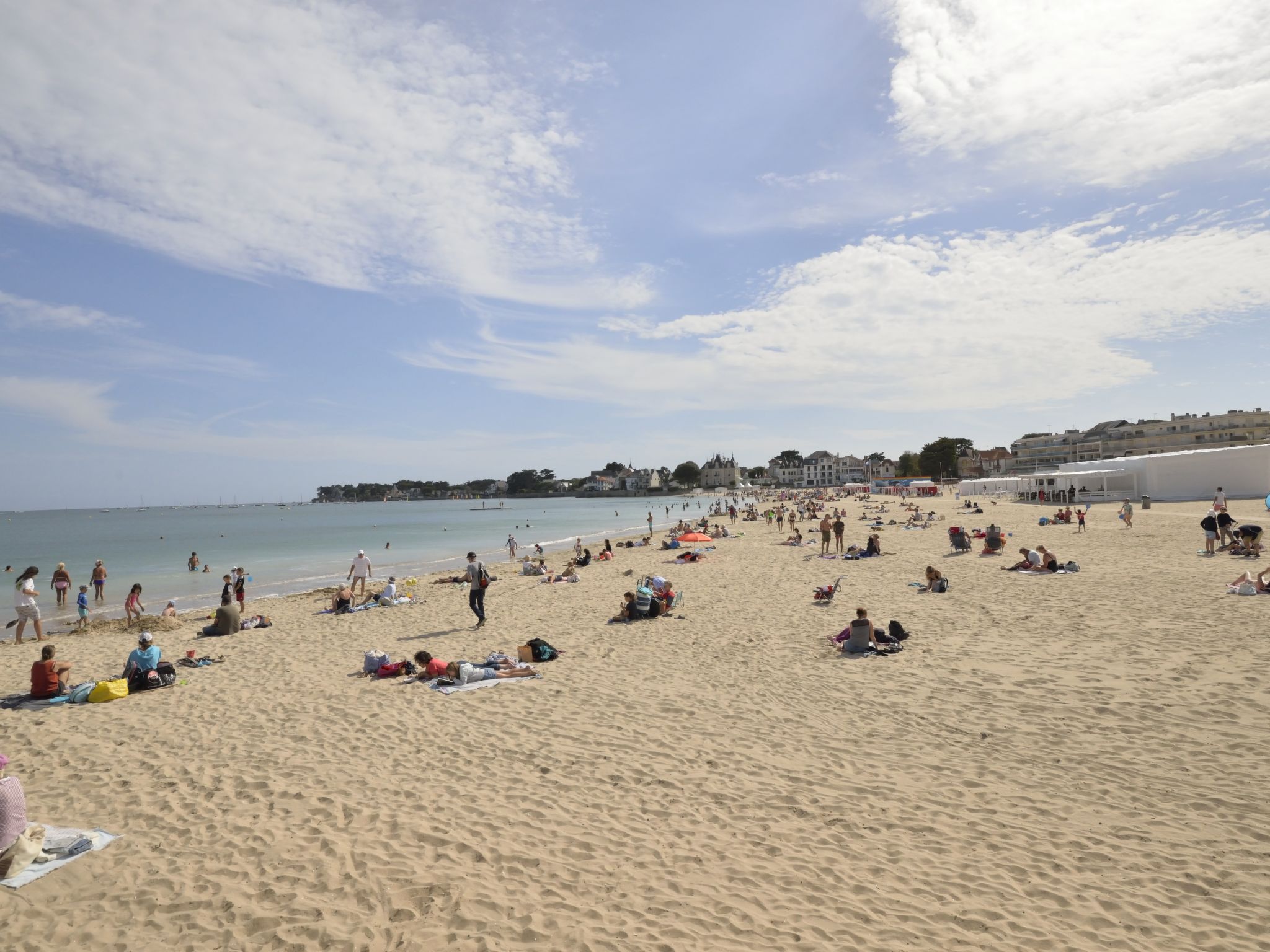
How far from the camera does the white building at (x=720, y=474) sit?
188m

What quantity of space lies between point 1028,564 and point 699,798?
45.7 ft

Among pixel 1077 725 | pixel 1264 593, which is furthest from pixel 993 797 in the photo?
pixel 1264 593

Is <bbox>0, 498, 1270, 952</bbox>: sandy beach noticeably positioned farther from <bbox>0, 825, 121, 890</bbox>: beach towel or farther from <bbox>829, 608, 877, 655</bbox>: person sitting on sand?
<bbox>829, 608, 877, 655</bbox>: person sitting on sand

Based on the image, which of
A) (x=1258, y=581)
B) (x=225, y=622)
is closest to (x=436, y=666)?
(x=225, y=622)

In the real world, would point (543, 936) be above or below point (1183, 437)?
below

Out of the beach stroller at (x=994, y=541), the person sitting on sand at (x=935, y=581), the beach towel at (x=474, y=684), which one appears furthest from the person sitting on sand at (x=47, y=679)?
the beach stroller at (x=994, y=541)

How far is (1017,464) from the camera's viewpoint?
419 feet

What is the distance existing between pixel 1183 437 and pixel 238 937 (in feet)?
380

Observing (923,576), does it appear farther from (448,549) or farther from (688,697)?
(448,549)

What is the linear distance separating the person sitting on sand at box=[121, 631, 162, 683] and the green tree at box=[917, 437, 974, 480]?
390ft

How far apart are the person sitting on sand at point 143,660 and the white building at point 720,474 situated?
17789 cm

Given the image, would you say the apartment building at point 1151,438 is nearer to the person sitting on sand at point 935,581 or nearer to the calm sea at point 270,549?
the calm sea at point 270,549

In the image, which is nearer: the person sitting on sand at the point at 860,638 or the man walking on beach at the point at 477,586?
the person sitting on sand at the point at 860,638

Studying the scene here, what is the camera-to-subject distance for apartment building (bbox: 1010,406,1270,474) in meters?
85.4
